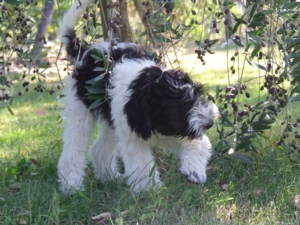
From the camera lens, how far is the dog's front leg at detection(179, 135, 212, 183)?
3771 mm

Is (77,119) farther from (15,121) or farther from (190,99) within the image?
(15,121)

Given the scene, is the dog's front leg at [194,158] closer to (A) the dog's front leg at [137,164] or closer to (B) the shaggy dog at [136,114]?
(B) the shaggy dog at [136,114]

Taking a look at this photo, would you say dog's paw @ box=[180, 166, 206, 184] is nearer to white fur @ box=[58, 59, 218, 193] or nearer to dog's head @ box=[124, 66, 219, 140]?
white fur @ box=[58, 59, 218, 193]

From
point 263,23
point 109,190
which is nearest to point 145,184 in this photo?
point 109,190

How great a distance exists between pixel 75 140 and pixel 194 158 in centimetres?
115

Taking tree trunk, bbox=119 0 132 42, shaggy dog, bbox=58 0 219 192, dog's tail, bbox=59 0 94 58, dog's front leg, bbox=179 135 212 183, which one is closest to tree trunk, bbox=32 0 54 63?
dog's tail, bbox=59 0 94 58

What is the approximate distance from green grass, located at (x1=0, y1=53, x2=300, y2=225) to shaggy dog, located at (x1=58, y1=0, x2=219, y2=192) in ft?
0.52

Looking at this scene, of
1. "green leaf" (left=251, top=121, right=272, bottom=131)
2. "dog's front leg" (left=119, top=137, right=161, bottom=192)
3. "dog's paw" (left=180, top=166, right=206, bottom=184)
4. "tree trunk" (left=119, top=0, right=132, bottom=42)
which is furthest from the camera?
"tree trunk" (left=119, top=0, right=132, bottom=42)

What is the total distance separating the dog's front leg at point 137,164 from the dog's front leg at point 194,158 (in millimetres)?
250

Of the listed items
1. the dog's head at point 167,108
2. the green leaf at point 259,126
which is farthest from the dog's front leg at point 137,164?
the green leaf at point 259,126

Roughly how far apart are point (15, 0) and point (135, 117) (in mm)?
1085

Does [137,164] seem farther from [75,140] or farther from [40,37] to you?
[40,37]

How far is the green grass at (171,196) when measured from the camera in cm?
361

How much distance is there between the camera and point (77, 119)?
15.0 feet
